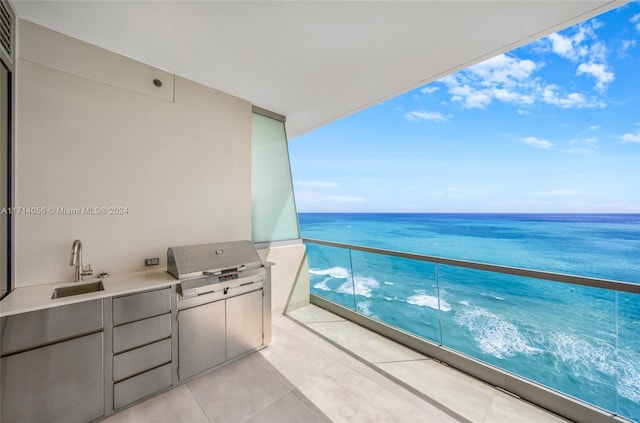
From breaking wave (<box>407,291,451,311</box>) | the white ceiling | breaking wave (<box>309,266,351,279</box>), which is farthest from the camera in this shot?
breaking wave (<box>309,266,351,279</box>)

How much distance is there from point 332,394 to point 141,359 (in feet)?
5.25

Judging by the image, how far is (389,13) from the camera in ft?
5.80

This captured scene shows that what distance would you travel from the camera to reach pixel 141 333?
6.01 feet

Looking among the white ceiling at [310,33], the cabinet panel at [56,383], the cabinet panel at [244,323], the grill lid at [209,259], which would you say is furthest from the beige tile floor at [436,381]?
the white ceiling at [310,33]

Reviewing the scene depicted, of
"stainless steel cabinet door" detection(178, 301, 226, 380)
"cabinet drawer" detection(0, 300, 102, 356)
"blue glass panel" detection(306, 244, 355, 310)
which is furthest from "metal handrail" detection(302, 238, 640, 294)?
"cabinet drawer" detection(0, 300, 102, 356)

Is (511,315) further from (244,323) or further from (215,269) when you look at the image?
(215,269)

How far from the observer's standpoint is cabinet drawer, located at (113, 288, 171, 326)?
1728 millimetres

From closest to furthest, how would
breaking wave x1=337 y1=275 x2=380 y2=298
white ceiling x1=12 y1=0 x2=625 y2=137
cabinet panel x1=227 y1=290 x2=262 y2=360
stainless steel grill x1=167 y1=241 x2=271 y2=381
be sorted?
white ceiling x1=12 y1=0 x2=625 y2=137, stainless steel grill x1=167 y1=241 x2=271 y2=381, cabinet panel x1=227 y1=290 x2=262 y2=360, breaking wave x1=337 y1=275 x2=380 y2=298

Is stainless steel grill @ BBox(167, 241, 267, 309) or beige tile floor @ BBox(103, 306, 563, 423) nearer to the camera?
beige tile floor @ BBox(103, 306, 563, 423)

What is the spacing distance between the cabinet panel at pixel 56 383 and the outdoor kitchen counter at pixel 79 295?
28cm

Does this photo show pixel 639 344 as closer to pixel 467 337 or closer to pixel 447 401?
pixel 467 337

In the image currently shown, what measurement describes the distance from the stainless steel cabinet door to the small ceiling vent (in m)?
2.38

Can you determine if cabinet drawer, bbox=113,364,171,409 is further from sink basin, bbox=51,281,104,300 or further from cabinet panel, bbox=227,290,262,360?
sink basin, bbox=51,281,104,300

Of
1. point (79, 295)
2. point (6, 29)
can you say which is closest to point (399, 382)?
point (79, 295)
